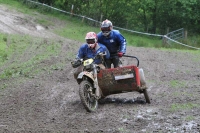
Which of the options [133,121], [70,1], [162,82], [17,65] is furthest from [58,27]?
[133,121]

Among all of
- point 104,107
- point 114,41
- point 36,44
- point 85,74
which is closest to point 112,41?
point 114,41

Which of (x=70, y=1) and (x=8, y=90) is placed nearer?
(x=8, y=90)

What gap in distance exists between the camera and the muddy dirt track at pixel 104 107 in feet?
24.2

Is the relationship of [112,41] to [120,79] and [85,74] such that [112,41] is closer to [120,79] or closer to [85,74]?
[120,79]

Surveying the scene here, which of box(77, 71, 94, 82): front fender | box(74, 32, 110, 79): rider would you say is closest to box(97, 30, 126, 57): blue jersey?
box(74, 32, 110, 79): rider

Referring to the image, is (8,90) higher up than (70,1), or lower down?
lower down

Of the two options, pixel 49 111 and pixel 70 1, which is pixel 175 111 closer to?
pixel 49 111

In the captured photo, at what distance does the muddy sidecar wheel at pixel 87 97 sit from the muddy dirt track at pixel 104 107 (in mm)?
150

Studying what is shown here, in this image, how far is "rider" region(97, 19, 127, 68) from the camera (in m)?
10.2

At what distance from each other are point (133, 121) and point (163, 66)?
8317 mm

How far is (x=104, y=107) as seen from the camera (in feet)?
30.4

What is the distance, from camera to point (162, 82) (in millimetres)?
12578

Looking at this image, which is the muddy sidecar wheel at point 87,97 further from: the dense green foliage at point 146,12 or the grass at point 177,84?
the dense green foliage at point 146,12

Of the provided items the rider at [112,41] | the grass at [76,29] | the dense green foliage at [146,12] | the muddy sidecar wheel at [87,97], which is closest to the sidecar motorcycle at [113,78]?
the muddy sidecar wheel at [87,97]
